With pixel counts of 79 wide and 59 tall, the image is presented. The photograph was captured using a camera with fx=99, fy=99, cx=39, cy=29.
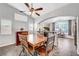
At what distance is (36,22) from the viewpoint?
6.43 ft

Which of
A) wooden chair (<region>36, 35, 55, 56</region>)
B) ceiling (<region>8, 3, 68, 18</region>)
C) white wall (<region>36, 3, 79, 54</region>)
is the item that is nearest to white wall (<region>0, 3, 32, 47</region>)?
ceiling (<region>8, 3, 68, 18</region>)

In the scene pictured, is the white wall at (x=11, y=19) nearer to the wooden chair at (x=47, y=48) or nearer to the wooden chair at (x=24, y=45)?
the wooden chair at (x=24, y=45)

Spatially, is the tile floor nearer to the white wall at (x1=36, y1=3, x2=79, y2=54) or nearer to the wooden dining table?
the wooden dining table

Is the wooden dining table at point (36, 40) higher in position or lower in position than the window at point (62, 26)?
lower

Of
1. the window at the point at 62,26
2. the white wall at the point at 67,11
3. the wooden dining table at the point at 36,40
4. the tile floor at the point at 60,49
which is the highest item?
the white wall at the point at 67,11

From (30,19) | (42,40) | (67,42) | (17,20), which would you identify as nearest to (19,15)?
(17,20)

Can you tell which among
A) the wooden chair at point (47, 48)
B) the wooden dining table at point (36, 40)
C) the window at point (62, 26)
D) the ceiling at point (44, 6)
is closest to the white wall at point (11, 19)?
the ceiling at point (44, 6)

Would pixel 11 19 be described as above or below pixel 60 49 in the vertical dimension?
above

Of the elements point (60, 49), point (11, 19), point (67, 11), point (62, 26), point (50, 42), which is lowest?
point (60, 49)

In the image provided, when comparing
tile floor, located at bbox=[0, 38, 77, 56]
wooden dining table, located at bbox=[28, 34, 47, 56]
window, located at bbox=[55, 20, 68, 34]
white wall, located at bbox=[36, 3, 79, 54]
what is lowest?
tile floor, located at bbox=[0, 38, 77, 56]

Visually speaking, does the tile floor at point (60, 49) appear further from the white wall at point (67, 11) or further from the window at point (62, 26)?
the white wall at point (67, 11)

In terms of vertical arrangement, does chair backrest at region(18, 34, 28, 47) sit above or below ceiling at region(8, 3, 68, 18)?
below

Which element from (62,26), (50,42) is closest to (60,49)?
(50,42)

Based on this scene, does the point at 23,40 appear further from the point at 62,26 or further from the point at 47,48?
the point at 62,26
